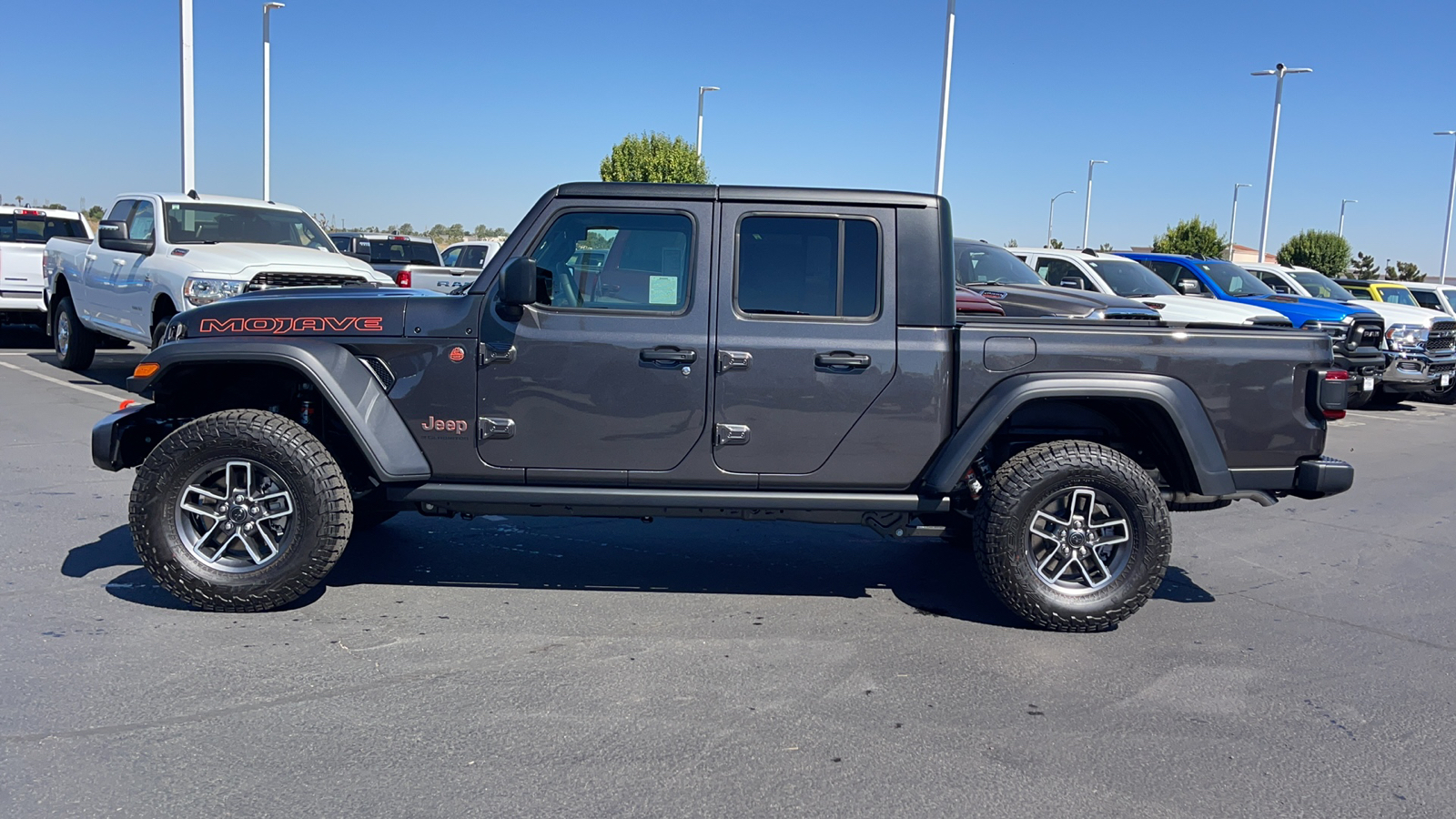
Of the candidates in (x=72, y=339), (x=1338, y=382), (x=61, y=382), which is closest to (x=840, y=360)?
(x=1338, y=382)

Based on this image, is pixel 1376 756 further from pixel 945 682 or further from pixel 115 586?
pixel 115 586

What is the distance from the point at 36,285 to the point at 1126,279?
14347mm

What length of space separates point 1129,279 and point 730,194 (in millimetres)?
10586

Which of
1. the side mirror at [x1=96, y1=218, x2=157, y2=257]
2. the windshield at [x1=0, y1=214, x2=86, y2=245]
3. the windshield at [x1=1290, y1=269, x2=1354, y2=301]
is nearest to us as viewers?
the side mirror at [x1=96, y1=218, x2=157, y2=257]

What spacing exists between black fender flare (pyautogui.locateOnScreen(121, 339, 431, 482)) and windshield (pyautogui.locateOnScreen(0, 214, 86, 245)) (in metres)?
13.1

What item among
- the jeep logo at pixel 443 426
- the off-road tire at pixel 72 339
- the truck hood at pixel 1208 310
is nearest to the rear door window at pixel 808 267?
the jeep logo at pixel 443 426

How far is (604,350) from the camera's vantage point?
493 cm

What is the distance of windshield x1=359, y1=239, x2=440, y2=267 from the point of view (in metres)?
20.9

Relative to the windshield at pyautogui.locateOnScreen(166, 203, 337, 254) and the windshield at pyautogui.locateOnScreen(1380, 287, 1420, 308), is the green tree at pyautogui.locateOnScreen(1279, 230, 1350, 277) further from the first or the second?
the windshield at pyautogui.locateOnScreen(166, 203, 337, 254)

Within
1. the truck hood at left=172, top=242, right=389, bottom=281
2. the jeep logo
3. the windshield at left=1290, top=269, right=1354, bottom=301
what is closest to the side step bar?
the jeep logo

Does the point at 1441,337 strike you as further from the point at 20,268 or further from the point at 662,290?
the point at 20,268

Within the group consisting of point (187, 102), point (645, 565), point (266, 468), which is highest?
point (187, 102)

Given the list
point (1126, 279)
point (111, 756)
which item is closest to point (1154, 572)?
point (111, 756)

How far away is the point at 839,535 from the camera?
6875 mm
